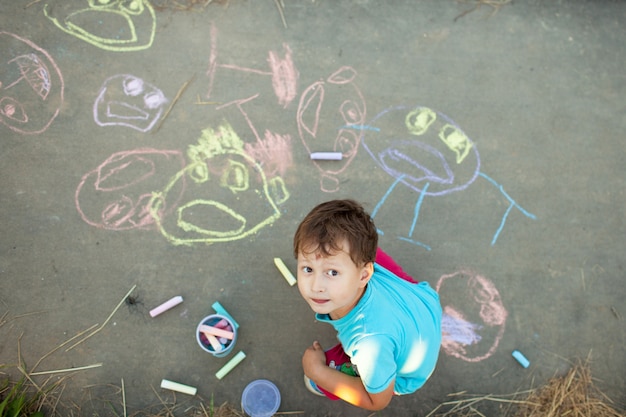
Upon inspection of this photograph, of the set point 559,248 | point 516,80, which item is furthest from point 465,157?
point 559,248

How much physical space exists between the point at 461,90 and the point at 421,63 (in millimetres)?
358

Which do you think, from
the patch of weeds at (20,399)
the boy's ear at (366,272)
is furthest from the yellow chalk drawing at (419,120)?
the patch of weeds at (20,399)

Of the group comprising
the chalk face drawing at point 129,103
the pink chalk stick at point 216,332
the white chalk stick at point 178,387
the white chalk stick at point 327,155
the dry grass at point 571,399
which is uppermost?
the chalk face drawing at point 129,103

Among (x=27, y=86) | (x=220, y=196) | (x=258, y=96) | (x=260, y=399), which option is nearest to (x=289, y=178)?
(x=220, y=196)

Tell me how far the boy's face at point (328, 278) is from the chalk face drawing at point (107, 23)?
218 cm

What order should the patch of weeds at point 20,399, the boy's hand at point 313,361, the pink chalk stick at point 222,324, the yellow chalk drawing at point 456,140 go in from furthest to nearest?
1. the yellow chalk drawing at point 456,140
2. the pink chalk stick at point 222,324
3. the patch of weeds at point 20,399
4. the boy's hand at point 313,361

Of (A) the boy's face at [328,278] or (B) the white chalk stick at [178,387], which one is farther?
(B) the white chalk stick at [178,387]

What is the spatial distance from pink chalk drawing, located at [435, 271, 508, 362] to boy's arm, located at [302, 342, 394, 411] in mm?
902

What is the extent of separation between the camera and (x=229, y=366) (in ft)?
8.88

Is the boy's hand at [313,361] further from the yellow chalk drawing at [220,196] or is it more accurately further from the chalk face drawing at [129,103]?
the chalk face drawing at [129,103]

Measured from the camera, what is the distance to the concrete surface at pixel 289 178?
2.77 metres

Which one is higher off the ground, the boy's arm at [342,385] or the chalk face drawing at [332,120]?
the chalk face drawing at [332,120]

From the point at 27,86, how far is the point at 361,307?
2.78 metres

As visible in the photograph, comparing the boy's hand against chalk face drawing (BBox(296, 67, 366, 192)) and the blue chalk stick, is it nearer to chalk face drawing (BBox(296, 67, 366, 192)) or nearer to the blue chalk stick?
the blue chalk stick
